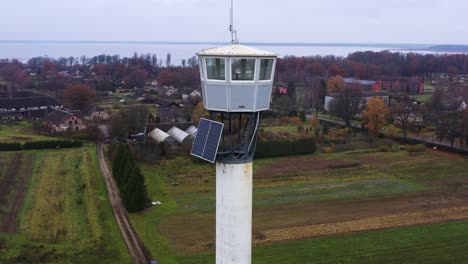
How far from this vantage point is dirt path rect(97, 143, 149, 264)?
23453 millimetres

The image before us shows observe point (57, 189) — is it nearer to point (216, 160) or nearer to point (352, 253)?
point (352, 253)

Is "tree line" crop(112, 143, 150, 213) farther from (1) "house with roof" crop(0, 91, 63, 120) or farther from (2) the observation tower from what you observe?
(1) "house with roof" crop(0, 91, 63, 120)

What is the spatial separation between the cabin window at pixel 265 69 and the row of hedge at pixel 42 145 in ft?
133

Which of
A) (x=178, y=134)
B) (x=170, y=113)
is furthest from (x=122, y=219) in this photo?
(x=170, y=113)

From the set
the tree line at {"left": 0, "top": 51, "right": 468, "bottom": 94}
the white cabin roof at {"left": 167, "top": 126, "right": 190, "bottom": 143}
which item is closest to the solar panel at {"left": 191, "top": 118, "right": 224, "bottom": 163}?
the white cabin roof at {"left": 167, "top": 126, "right": 190, "bottom": 143}

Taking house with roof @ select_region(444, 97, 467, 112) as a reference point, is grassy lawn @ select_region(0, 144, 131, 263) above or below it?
below

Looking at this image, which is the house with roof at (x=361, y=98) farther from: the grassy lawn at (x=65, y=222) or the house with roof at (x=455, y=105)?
the grassy lawn at (x=65, y=222)

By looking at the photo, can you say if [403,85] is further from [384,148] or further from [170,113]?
[170,113]

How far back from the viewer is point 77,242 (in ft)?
80.6

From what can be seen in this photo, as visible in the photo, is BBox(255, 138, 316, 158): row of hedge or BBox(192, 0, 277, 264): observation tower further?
BBox(255, 138, 316, 158): row of hedge

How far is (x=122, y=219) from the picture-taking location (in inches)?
1117

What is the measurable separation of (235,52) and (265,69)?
0.91 meters

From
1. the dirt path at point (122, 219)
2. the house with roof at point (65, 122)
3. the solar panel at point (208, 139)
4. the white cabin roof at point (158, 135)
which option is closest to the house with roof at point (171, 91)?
the house with roof at point (65, 122)

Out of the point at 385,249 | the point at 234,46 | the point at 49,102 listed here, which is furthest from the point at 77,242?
the point at 49,102
